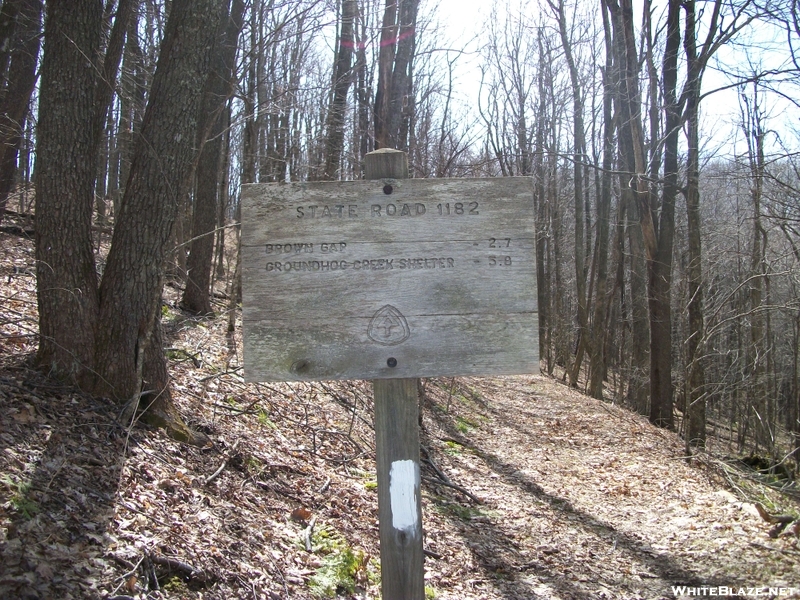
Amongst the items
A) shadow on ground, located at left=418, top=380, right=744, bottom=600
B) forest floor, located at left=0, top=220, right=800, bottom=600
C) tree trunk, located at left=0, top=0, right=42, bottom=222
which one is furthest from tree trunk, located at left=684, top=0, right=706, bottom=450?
tree trunk, located at left=0, top=0, right=42, bottom=222

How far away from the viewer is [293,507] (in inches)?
193

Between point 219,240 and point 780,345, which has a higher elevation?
point 219,240

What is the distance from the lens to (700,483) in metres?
7.52

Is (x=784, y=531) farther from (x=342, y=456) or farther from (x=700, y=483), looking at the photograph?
(x=342, y=456)

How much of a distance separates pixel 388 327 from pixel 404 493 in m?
0.78

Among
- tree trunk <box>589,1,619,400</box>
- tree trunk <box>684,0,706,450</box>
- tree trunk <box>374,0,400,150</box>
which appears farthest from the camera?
tree trunk <box>589,1,619,400</box>

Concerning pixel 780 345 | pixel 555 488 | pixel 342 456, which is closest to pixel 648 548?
pixel 555 488

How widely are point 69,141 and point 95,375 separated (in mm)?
1953

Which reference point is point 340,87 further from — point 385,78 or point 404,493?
point 404,493

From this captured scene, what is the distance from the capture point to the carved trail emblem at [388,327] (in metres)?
2.55

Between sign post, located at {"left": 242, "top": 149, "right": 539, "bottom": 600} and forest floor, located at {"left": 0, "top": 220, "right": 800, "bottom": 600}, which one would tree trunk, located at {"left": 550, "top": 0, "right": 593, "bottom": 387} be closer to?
forest floor, located at {"left": 0, "top": 220, "right": 800, "bottom": 600}

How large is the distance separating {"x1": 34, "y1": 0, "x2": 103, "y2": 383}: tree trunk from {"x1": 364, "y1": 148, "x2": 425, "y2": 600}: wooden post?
10.7 feet

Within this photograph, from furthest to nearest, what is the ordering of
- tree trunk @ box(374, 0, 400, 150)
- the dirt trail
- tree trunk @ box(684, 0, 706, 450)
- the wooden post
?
tree trunk @ box(684, 0, 706, 450)
tree trunk @ box(374, 0, 400, 150)
the dirt trail
the wooden post

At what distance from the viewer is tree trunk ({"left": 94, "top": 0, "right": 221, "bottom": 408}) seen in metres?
4.90
